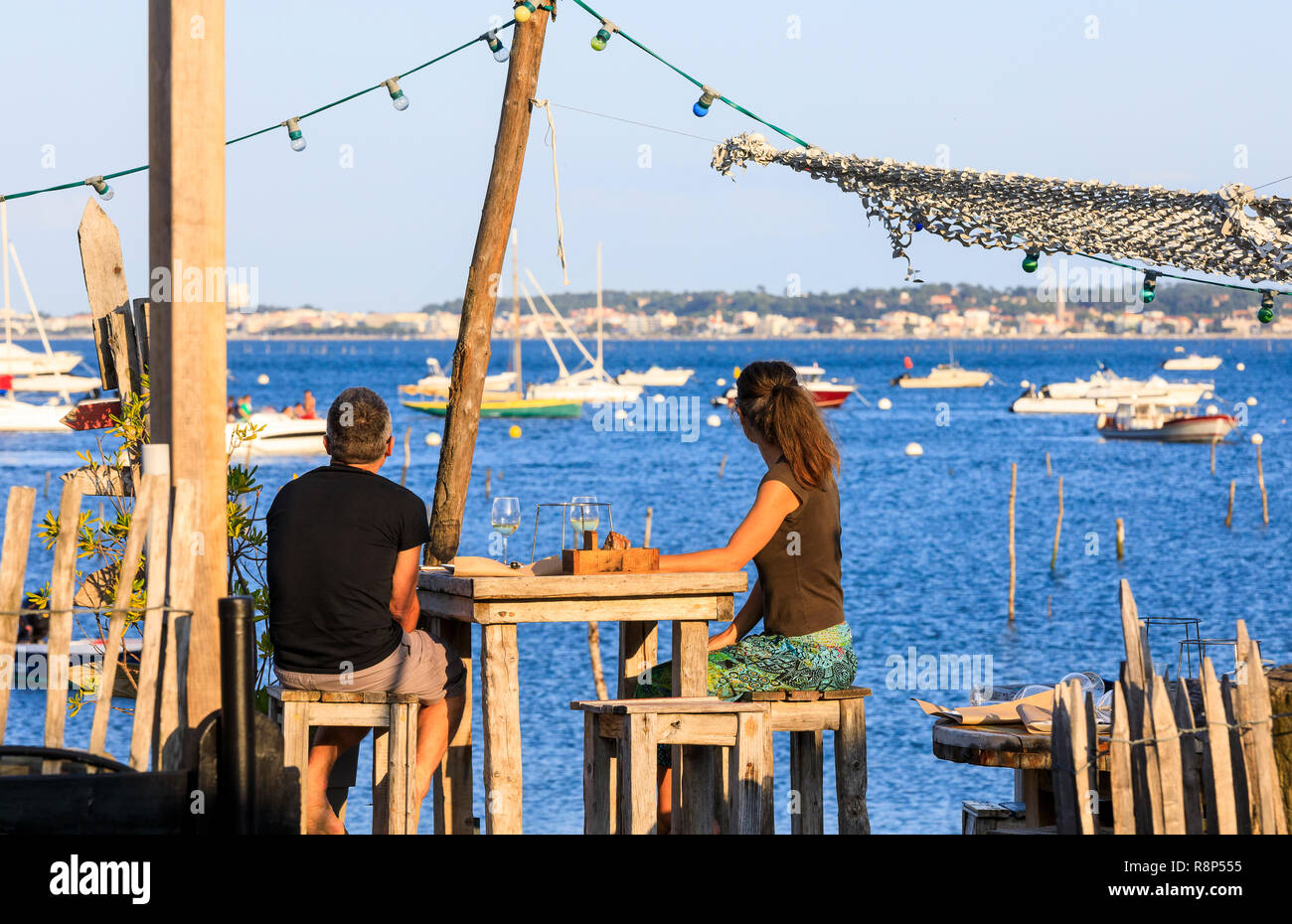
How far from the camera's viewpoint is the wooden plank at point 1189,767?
3.06 m

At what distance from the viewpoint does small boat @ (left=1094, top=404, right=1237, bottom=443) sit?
5275 centimetres

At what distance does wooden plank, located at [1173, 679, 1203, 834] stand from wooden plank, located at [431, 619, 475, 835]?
7.60 feet

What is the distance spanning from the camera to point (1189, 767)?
122 inches

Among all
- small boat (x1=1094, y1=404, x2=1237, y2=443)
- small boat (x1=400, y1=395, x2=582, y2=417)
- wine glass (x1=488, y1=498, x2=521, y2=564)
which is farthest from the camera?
small boat (x1=400, y1=395, x2=582, y2=417)

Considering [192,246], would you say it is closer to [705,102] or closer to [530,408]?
[705,102]

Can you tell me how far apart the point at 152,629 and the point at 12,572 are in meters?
0.30

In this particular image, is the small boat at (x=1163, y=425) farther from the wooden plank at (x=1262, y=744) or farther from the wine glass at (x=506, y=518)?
the wooden plank at (x=1262, y=744)

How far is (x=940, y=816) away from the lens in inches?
515

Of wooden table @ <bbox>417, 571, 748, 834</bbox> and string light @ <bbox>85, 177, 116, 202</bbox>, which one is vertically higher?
string light @ <bbox>85, 177, 116, 202</bbox>

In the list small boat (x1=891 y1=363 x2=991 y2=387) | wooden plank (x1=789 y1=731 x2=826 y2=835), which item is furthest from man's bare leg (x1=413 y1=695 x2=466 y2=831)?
small boat (x1=891 y1=363 x2=991 y2=387)

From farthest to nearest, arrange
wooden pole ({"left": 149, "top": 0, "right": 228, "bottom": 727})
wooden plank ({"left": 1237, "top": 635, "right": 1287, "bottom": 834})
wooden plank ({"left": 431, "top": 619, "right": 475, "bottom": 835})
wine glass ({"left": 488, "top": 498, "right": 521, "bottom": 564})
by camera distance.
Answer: wooden plank ({"left": 431, "top": 619, "right": 475, "bottom": 835}) → wine glass ({"left": 488, "top": 498, "right": 521, "bottom": 564}) → wooden pole ({"left": 149, "top": 0, "right": 228, "bottom": 727}) → wooden plank ({"left": 1237, "top": 635, "right": 1287, "bottom": 834})

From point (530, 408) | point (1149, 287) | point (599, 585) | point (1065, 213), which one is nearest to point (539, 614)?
point (599, 585)

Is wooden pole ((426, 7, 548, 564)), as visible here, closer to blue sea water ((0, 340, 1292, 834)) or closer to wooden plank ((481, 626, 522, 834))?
Result: wooden plank ((481, 626, 522, 834))
